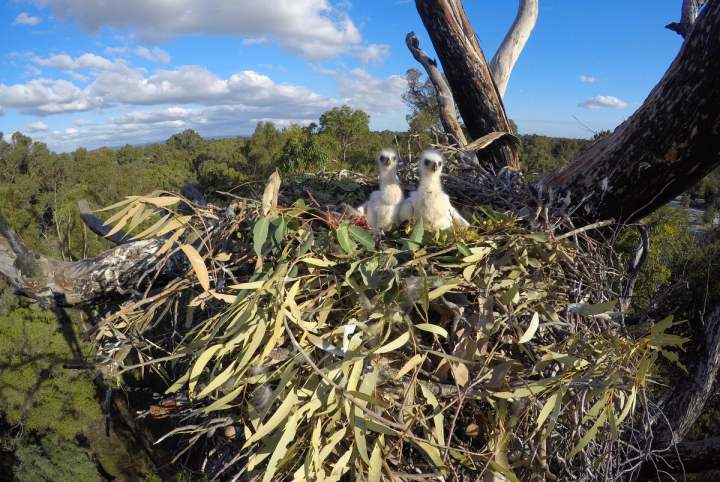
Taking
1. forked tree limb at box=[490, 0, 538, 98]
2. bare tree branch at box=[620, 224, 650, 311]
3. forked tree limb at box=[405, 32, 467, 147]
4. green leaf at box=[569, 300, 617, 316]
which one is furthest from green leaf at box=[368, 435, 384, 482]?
forked tree limb at box=[490, 0, 538, 98]

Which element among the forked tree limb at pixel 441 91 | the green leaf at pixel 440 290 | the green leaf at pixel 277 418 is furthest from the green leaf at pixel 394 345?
the forked tree limb at pixel 441 91

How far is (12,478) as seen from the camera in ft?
46.3

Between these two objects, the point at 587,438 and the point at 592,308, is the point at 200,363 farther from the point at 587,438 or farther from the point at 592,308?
the point at 592,308

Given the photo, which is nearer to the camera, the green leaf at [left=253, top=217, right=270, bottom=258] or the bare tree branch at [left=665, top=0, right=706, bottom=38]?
the green leaf at [left=253, top=217, right=270, bottom=258]

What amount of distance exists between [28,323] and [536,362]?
1645 cm

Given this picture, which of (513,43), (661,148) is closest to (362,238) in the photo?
(661,148)

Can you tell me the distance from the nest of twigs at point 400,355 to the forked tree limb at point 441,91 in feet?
5.36

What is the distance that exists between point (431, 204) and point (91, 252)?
23013 millimetres

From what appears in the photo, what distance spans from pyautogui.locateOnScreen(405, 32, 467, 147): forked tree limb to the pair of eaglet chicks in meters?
1.08

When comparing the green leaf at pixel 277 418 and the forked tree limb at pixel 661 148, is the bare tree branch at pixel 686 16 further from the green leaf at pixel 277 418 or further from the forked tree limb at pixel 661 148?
the green leaf at pixel 277 418

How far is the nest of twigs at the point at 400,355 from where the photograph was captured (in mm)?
1240

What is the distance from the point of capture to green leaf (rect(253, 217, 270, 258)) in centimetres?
149

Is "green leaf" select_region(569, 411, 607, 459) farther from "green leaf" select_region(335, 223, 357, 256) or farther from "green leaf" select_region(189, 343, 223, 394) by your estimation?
"green leaf" select_region(189, 343, 223, 394)

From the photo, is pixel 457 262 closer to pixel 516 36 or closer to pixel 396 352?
pixel 396 352
